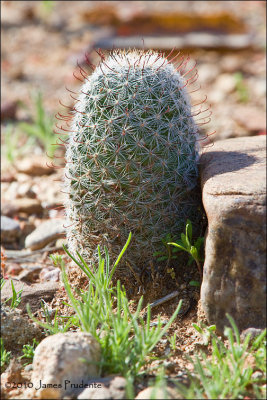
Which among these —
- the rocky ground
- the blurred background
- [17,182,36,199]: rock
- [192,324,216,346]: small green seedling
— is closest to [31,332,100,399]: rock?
the rocky ground

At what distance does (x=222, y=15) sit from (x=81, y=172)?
677 cm

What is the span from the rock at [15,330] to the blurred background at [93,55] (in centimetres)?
196

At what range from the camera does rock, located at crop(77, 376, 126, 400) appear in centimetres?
192

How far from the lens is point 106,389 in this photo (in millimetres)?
1954

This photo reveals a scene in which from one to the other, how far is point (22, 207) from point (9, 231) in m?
0.40

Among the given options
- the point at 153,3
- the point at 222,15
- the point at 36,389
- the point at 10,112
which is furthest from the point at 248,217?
the point at 153,3

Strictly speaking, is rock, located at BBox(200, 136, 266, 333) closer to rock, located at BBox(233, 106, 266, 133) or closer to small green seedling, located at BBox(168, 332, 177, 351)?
small green seedling, located at BBox(168, 332, 177, 351)

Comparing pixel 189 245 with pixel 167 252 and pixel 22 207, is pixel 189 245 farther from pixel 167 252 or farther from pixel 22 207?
pixel 22 207

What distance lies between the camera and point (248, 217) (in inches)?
86.7

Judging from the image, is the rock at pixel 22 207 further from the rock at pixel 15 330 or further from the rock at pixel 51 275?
the rock at pixel 15 330

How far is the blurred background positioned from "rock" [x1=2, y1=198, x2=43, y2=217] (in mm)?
21

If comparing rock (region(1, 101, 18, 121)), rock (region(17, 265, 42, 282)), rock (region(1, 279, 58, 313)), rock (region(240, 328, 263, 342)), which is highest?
rock (region(1, 101, 18, 121))

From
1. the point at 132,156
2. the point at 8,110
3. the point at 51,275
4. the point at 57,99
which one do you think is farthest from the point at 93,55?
the point at 132,156

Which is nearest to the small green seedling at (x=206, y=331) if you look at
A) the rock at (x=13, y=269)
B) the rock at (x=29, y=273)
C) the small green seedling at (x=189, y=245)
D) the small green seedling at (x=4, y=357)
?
the small green seedling at (x=189, y=245)
